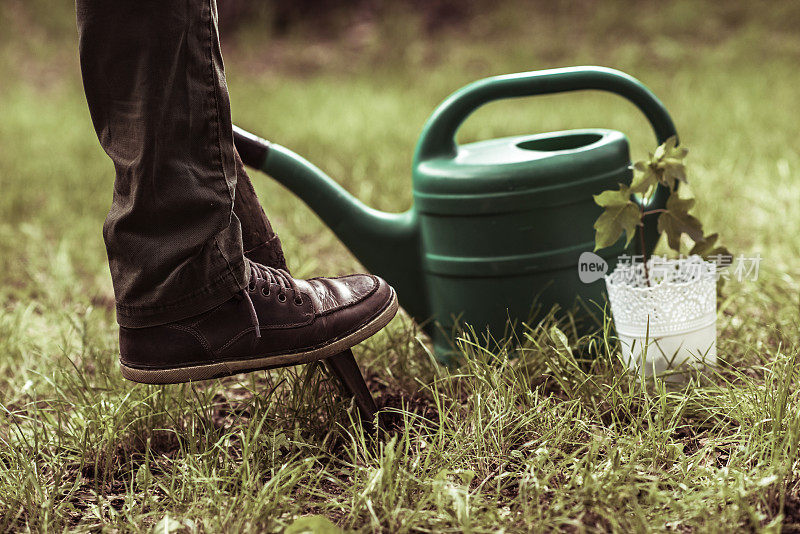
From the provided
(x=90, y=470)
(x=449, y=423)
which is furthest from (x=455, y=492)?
(x=90, y=470)

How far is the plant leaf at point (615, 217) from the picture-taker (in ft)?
5.24

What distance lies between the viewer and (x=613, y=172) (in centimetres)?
179

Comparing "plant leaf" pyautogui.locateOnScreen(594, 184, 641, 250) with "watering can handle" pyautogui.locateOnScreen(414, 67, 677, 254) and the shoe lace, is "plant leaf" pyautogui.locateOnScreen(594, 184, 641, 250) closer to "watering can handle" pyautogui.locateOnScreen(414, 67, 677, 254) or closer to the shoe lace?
"watering can handle" pyautogui.locateOnScreen(414, 67, 677, 254)

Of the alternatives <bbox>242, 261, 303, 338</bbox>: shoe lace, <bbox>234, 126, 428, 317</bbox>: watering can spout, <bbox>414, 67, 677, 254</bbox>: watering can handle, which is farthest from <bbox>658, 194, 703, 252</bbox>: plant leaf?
<bbox>242, 261, 303, 338</bbox>: shoe lace

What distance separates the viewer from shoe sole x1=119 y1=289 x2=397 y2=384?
4.63 ft

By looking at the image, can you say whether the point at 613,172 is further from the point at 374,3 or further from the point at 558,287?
the point at 374,3

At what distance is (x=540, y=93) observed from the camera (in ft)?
5.86

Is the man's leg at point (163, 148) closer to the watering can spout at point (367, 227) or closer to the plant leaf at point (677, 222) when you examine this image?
the watering can spout at point (367, 227)

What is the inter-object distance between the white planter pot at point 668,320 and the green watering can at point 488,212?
0.17 m

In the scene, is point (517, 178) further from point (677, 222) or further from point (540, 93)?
point (677, 222)

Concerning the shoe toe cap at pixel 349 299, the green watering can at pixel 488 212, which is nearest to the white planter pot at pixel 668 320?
the green watering can at pixel 488 212

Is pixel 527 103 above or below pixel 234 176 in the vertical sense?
below

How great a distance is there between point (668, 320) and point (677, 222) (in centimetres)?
21

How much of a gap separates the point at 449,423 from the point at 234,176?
613 mm
